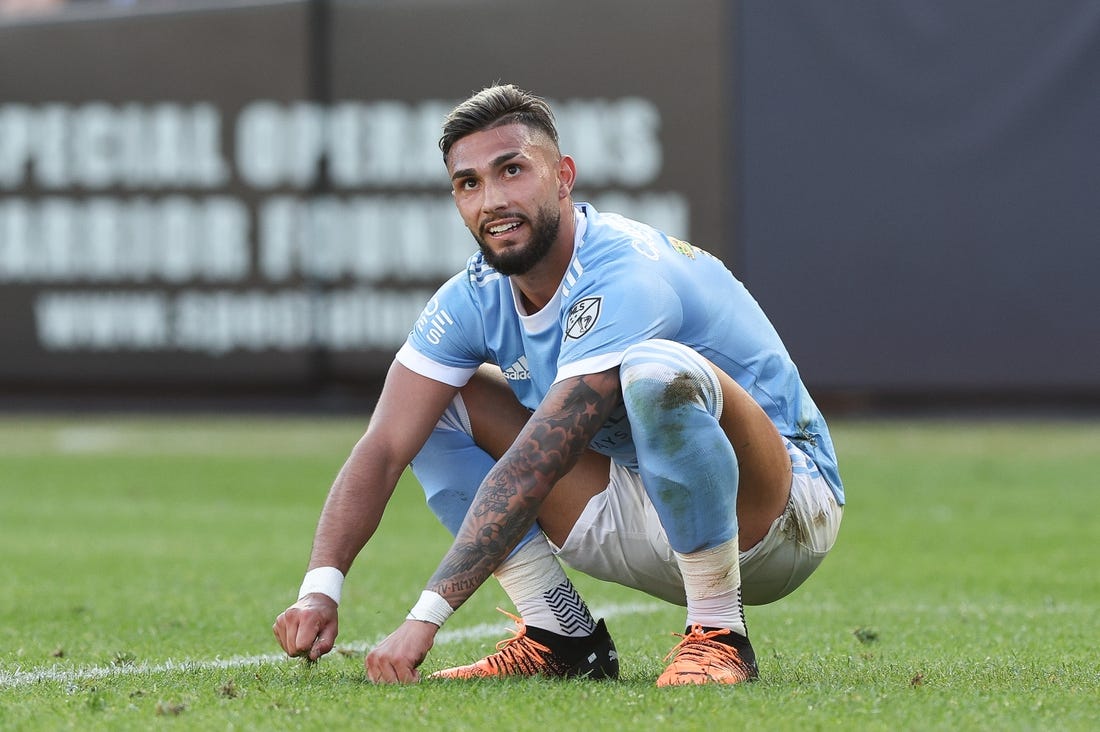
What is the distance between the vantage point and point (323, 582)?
3252 millimetres

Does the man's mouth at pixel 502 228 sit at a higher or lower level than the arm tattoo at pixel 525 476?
higher

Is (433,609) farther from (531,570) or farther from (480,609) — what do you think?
(480,609)

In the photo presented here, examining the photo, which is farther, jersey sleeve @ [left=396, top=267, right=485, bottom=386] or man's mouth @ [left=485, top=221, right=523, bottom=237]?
jersey sleeve @ [left=396, top=267, right=485, bottom=386]

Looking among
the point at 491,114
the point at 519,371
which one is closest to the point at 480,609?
the point at 519,371

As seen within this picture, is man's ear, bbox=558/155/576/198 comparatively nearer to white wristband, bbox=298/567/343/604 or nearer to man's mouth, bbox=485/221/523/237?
man's mouth, bbox=485/221/523/237

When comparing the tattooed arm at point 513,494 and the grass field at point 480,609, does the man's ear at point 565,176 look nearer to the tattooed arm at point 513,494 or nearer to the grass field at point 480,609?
the tattooed arm at point 513,494

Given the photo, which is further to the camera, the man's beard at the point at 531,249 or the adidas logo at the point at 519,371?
the adidas logo at the point at 519,371

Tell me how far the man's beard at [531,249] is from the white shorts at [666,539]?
1.69 feet

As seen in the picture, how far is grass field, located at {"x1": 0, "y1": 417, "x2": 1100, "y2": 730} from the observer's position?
286cm

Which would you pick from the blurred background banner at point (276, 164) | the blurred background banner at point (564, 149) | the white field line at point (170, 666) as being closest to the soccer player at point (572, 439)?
the white field line at point (170, 666)

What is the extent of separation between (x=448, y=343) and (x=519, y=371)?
0.17m

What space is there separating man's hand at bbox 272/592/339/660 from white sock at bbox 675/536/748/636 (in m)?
0.73

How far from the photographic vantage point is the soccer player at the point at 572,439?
303 centimetres

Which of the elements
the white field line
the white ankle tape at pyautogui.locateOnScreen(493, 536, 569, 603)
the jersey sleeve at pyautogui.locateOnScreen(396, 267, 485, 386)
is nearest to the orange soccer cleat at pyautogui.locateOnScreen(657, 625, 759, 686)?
the white ankle tape at pyautogui.locateOnScreen(493, 536, 569, 603)
